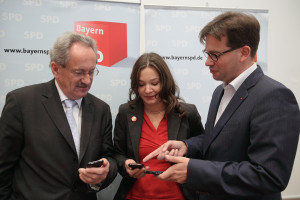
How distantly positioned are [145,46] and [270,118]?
196cm

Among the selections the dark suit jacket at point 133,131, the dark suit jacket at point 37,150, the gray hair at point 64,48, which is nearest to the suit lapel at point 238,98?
the dark suit jacket at point 133,131

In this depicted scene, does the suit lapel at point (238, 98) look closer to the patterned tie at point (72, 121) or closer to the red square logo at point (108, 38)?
the patterned tie at point (72, 121)

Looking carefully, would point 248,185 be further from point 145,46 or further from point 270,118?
point 145,46

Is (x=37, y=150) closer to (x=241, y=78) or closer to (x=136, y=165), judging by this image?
(x=136, y=165)

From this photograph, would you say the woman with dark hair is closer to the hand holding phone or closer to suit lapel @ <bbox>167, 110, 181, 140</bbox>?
suit lapel @ <bbox>167, 110, 181, 140</bbox>

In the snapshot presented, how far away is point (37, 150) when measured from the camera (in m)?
1.69

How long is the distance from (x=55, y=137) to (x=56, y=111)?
0.19 m

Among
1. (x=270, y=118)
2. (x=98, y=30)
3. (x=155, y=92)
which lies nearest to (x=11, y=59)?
(x=98, y=30)

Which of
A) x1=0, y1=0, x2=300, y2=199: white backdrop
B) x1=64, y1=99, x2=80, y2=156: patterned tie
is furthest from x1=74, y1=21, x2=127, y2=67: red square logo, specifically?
x1=64, y1=99, x2=80, y2=156: patterned tie

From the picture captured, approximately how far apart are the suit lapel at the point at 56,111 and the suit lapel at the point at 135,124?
57cm

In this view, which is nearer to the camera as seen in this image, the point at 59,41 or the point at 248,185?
the point at 248,185

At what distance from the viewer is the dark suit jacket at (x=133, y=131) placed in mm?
2123

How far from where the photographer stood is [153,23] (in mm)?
2941

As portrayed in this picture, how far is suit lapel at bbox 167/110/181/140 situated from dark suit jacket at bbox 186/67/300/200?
705mm
